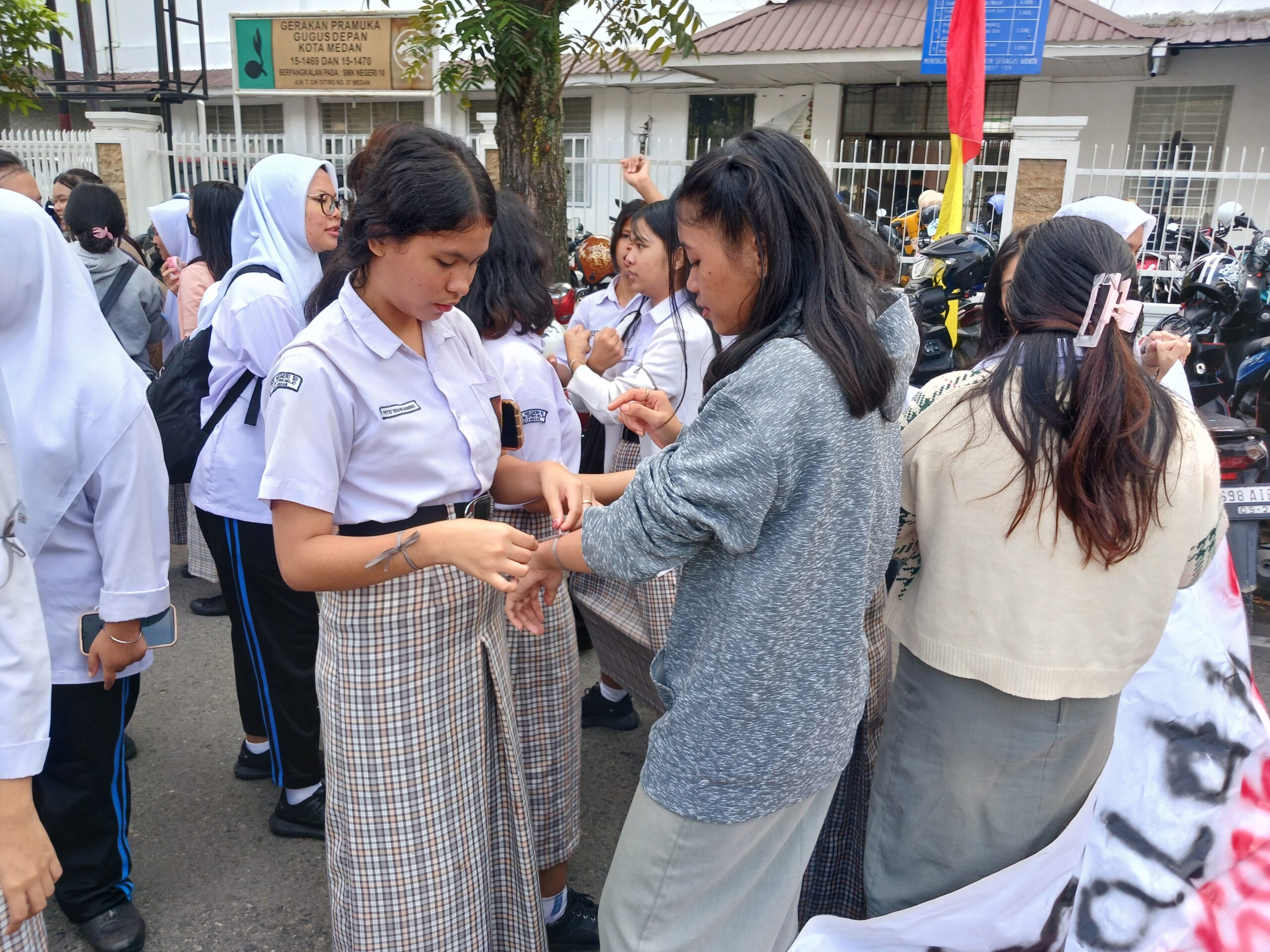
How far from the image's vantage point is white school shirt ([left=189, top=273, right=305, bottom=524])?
8.80 ft

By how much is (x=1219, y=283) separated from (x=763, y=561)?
15.3ft

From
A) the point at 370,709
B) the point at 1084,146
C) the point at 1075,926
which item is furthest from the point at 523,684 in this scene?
the point at 1084,146

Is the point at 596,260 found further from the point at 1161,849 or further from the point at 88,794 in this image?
the point at 1161,849

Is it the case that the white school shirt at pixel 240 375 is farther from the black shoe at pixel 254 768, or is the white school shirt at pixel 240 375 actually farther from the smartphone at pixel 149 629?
the black shoe at pixel 254 768

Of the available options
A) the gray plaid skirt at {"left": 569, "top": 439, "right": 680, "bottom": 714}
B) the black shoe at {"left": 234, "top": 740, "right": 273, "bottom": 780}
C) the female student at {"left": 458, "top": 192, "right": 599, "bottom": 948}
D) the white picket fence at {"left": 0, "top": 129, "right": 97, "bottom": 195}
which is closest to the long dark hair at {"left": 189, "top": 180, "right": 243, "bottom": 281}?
the female student at {"left": 458, "top": 192, "right": 599, "bottom": 948}

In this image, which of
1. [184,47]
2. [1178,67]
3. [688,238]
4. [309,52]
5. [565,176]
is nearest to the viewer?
[688,238]

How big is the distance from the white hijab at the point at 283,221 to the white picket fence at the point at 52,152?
9.04 meters

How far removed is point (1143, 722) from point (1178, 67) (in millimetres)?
11160

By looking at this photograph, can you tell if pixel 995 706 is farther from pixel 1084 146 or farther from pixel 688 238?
pixel 1084 146

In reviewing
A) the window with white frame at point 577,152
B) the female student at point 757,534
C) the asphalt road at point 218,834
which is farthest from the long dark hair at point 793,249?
the window with white frame at point 577,152

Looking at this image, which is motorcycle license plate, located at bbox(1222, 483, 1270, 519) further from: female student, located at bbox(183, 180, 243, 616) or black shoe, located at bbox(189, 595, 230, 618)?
black shoe, located at bbox(189, 595, 230, 618)

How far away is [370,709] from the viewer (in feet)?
5.85

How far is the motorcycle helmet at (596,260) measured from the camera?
6602 millimetres

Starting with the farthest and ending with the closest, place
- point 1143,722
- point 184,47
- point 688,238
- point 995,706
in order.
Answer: point 184,47, point 1143,722, point 995,706, point 688,238
